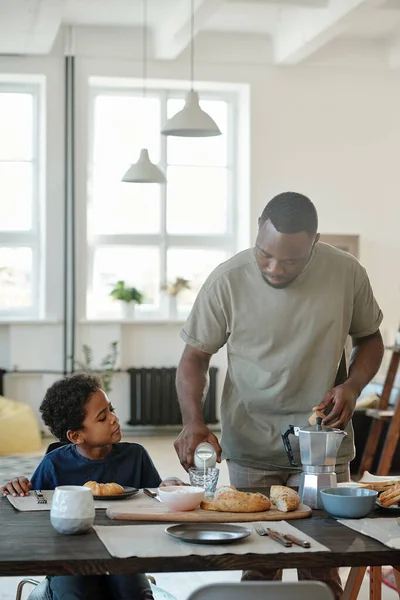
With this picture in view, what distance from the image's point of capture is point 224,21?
9.05 meters

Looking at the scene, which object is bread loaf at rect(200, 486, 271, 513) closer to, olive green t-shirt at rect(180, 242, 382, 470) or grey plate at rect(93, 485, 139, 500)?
grey plate at rect(93, 485, 139, 500)

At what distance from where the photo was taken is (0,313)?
938cm

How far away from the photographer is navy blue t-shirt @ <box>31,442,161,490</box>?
2.67 m

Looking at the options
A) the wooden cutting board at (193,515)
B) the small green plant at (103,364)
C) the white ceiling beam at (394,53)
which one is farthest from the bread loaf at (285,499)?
the white ceiling beam at (394,53)

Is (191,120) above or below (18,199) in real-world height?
above

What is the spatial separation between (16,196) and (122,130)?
4.15 feet

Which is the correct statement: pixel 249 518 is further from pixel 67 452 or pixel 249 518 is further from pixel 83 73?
pixel 83 73

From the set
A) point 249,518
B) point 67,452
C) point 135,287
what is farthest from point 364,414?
point 249,518

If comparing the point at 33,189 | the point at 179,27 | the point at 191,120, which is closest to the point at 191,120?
the point at 191,120

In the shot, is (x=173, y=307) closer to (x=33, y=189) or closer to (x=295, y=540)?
(x=33, y=189)

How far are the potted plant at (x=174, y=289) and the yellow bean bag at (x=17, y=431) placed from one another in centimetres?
183

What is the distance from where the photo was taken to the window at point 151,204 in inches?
377

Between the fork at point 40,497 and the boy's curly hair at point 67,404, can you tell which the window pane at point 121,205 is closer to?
the boy's curly hair at point 67,404

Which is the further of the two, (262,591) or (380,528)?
(380,528)
